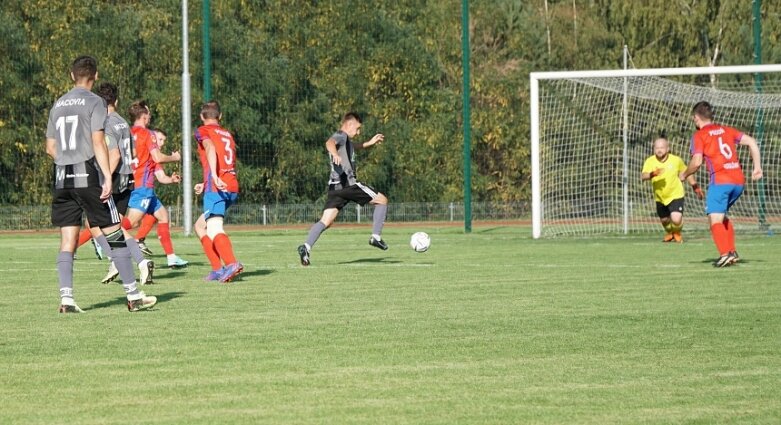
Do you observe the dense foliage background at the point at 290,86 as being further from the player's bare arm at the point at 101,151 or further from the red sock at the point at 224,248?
the player's bare arm at the point at 101,151

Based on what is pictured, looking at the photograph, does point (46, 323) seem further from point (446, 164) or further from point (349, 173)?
point (446, 164)

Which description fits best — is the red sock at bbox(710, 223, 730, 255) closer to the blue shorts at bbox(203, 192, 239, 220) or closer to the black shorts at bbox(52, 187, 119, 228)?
the blue shorts at bbox(203, 192, 239, 220)

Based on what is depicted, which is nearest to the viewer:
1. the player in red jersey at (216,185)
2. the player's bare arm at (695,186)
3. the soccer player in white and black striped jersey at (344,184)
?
the player in red jersey at (216,185)

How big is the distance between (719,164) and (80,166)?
A: 27.6ft

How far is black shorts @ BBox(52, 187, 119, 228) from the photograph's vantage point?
10.3m

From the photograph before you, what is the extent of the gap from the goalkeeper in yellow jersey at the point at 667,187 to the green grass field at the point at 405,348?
726 centimetres

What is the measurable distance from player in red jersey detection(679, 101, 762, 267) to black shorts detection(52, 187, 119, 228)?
780 cm

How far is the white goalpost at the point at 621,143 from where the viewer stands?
87.0ft

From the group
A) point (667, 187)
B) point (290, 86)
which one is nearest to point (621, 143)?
point (667, 187)

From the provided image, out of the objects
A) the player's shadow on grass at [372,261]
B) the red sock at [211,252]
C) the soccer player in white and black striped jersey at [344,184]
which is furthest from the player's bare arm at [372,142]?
the red sock at [211,252]

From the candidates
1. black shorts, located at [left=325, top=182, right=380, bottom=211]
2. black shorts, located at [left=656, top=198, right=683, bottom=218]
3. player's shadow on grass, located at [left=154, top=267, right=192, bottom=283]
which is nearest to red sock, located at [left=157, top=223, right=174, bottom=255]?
player's shadow on grass, located at [left=154, top=267, right=192, bottom=283]

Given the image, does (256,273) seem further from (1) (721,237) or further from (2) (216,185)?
(1) (721,237)

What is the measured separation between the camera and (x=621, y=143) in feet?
94.3

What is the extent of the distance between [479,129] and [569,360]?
89.9 feet
